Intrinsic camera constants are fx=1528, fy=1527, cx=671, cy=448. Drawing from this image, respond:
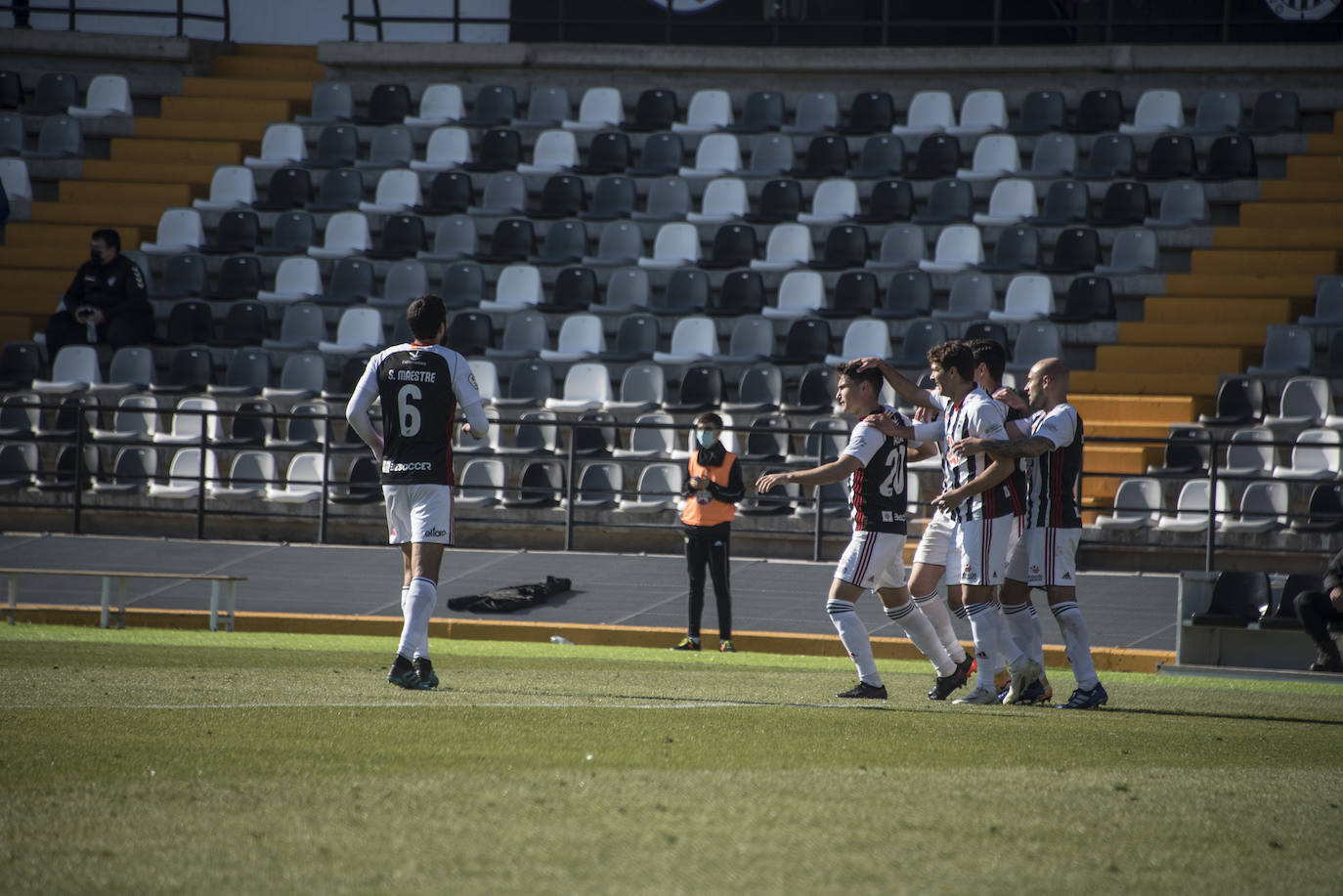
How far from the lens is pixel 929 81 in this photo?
82.7ft

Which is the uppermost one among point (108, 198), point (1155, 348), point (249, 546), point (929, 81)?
point (929, 81)

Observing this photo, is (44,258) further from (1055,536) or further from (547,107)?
(1055,536)

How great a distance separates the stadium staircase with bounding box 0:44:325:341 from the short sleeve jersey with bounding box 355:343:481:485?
15.4 metres

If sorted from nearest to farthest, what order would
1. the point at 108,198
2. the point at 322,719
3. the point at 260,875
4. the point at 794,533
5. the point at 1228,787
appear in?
1. the point at 260,875
2. the point at 1228,787
3. the point at 322,719
4. the point at 794,533
5. the point at 108,198

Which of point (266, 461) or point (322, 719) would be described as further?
point (266, 461)

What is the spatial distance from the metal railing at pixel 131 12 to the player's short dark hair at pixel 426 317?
1805 cm

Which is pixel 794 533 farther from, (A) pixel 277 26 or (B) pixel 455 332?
(A) pixel 277 26

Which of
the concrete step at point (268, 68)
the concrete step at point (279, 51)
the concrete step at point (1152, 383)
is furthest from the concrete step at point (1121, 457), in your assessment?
the concrete step at point (279, 51)

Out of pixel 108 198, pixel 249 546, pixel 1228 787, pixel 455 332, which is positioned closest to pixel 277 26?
pixel 108 198

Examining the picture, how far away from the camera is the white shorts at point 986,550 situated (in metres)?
8.88

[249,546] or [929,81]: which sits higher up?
[929,81]

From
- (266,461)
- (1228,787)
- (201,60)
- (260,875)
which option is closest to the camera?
(260,875)

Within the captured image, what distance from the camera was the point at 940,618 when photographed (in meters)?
10.0

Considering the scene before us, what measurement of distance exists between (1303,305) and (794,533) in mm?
8197
